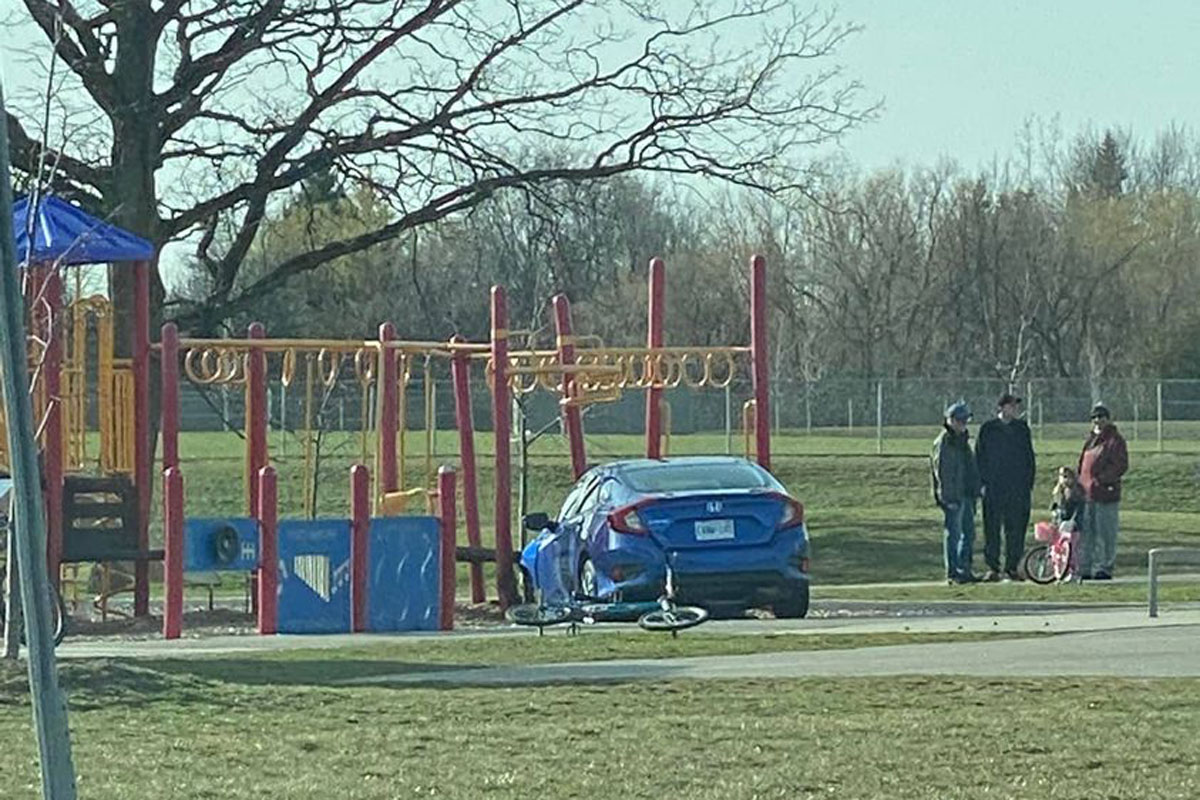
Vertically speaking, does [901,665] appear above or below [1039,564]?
above

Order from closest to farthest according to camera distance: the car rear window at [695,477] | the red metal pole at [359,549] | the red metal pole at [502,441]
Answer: the car rear window at [695,477] → the red metal pole at [359,549] → the red metal pole at [502,441]

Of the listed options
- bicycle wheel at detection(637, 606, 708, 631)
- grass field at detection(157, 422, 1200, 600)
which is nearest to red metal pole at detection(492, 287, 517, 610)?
bicycle wheel at detection(637, 606, 708, 631)

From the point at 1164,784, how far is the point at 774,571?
10.0 meters

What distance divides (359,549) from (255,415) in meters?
3.13

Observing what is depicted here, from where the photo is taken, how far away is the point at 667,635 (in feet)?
56.0

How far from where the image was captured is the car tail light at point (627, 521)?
19.7 metres

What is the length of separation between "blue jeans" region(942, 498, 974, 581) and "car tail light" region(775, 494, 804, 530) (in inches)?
214

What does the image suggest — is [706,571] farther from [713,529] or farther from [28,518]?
[28,518]

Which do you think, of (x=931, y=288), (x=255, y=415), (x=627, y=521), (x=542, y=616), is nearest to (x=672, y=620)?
(x=542, y=616)

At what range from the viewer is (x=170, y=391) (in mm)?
22766

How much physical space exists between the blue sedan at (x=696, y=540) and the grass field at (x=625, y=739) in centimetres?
613

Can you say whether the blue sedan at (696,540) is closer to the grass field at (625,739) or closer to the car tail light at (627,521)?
the car tail light at (627,521)

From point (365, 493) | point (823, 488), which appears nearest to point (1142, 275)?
point (823, 488)

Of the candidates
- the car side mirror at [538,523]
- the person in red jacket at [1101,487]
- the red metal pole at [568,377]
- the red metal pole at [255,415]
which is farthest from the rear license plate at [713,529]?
the person in red jacket at [1101,487]
